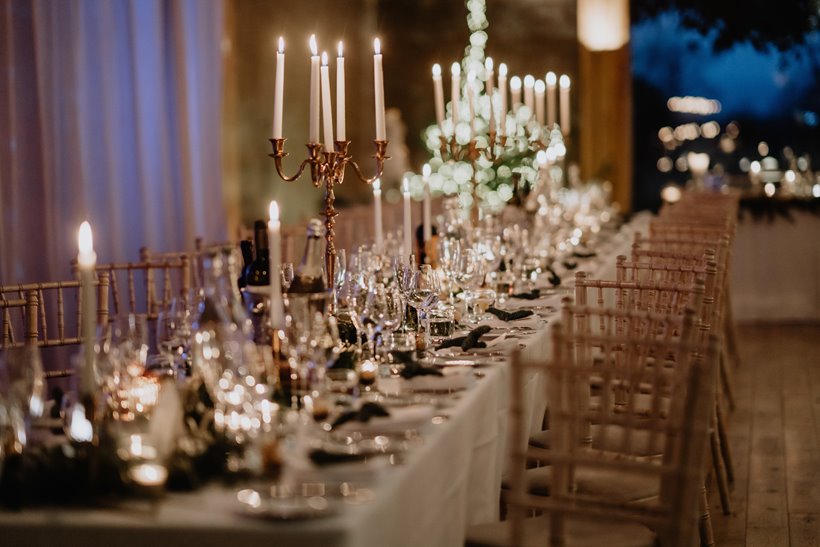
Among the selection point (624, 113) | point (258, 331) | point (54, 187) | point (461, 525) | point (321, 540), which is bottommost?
point (461, 525)

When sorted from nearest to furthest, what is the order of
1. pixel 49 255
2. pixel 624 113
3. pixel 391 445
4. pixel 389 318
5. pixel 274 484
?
pixel 274 484 → pixel 391 445 → pixel 389 318 → pixel 49 255 → pixel 624 113

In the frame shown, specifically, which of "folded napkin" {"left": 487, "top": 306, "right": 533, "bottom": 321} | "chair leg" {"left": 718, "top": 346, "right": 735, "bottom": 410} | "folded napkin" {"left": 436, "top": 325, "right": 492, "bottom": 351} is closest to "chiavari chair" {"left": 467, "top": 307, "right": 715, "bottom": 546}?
"folded napkin" {"left": 436, "top": 325, "right": 492, "bottom": 351}

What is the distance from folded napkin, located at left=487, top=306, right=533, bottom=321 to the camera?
12.2 feet

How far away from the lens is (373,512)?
70.0 inches

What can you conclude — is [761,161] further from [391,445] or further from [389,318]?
[391,445]

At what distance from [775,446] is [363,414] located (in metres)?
3.34

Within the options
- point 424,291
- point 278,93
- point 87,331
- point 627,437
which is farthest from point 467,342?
point 87,331

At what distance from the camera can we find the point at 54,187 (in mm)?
5355

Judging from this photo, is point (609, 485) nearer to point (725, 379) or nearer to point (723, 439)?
point (723, 439)

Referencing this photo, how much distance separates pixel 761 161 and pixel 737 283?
6.38 ft

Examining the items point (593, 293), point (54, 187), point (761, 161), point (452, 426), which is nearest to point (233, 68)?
point (54, 187)

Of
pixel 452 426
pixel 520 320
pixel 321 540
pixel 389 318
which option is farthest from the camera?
pixel 520 320

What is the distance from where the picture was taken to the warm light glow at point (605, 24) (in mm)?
9984

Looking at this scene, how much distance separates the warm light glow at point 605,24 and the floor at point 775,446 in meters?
3.38
